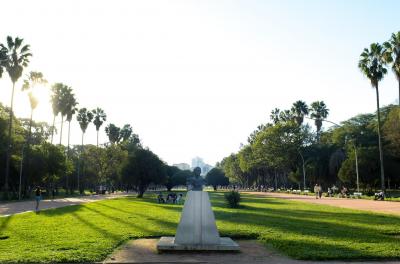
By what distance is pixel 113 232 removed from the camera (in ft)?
56.1

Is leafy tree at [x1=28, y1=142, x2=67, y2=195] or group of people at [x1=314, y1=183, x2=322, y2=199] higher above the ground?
leafy tree at [x1=28, y1=142, x2=67, y2=195]

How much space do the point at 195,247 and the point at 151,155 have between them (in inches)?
1794

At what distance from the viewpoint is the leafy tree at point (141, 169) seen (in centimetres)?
5619

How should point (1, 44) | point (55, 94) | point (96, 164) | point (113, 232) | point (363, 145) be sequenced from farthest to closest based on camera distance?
1. point (96, 164)
2. point (363, 145)
3. point (55, 94)
4. point (1, 44)
5. point (113, 232)

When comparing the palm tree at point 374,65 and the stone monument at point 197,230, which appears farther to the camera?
the palm tree at point 374,65

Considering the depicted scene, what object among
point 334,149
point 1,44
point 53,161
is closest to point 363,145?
point 334,149

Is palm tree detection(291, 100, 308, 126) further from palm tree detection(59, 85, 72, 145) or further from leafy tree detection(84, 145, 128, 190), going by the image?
palm tree detection(59, 85, 72, 145)

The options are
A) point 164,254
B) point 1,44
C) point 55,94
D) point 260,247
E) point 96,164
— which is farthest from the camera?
point 96,164

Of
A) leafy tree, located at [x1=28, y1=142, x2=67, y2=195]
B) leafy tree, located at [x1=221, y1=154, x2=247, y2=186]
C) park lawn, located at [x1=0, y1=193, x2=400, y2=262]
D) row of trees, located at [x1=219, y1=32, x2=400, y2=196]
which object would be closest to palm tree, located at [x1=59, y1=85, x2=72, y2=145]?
leafy tree, located at [x1=28, y1=142, x2=67, y2=195]

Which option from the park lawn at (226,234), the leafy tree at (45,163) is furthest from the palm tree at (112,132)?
the park lawn at (226,234)

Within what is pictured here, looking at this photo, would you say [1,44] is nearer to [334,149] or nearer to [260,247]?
[260,247]

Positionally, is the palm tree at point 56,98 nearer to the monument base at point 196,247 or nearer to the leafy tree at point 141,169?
the leafy tree at point 141,169

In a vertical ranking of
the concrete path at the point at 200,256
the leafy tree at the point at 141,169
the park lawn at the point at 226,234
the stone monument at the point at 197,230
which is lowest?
the concrete path at the point at 200,256

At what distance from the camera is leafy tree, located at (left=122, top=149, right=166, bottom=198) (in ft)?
184
